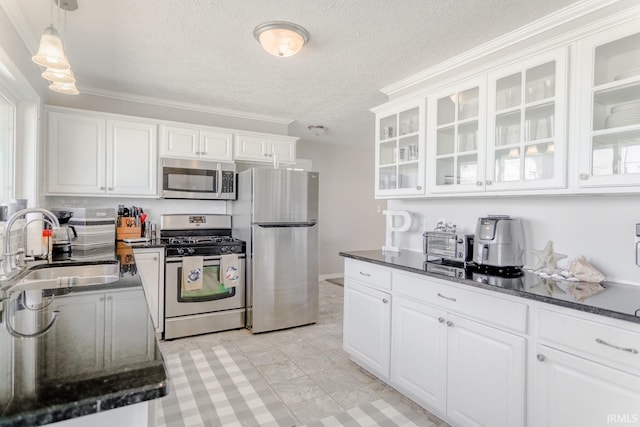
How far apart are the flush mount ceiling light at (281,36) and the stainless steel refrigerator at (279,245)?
4.52 ft

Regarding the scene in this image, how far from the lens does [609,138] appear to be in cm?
169

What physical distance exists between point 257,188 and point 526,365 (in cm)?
260

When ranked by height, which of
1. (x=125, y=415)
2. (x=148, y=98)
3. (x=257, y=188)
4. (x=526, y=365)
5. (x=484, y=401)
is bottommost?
(x=484, y=401)

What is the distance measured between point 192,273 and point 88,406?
2831 millimetres

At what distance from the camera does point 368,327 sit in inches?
99.8

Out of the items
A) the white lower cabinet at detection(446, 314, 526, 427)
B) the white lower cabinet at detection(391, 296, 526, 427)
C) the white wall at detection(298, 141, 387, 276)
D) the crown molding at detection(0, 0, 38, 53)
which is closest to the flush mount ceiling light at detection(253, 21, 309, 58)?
the crown molding at detection(0, 0, 38, 53)

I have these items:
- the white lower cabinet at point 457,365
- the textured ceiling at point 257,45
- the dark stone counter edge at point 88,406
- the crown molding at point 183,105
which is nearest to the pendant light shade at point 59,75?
the textured ceiling at point 257,45

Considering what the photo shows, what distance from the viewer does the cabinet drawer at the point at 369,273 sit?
238 cm

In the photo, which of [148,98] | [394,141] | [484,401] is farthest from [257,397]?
[148,98]

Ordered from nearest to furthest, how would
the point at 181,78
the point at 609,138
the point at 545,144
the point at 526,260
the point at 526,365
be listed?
the point at 526,365, the point at 609,138, the point at 545,144, the point at 526,260, the point at 181,78

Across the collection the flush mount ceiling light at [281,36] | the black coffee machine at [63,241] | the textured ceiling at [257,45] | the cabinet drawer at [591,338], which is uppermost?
the textured ceiling at [257,45]

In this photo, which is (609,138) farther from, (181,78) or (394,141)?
(181,78)

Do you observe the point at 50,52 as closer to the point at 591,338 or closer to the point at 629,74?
the point at 591,338

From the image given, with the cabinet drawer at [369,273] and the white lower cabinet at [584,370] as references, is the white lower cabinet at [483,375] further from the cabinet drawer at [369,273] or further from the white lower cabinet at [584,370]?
the cabinet drawer at [369,273]
